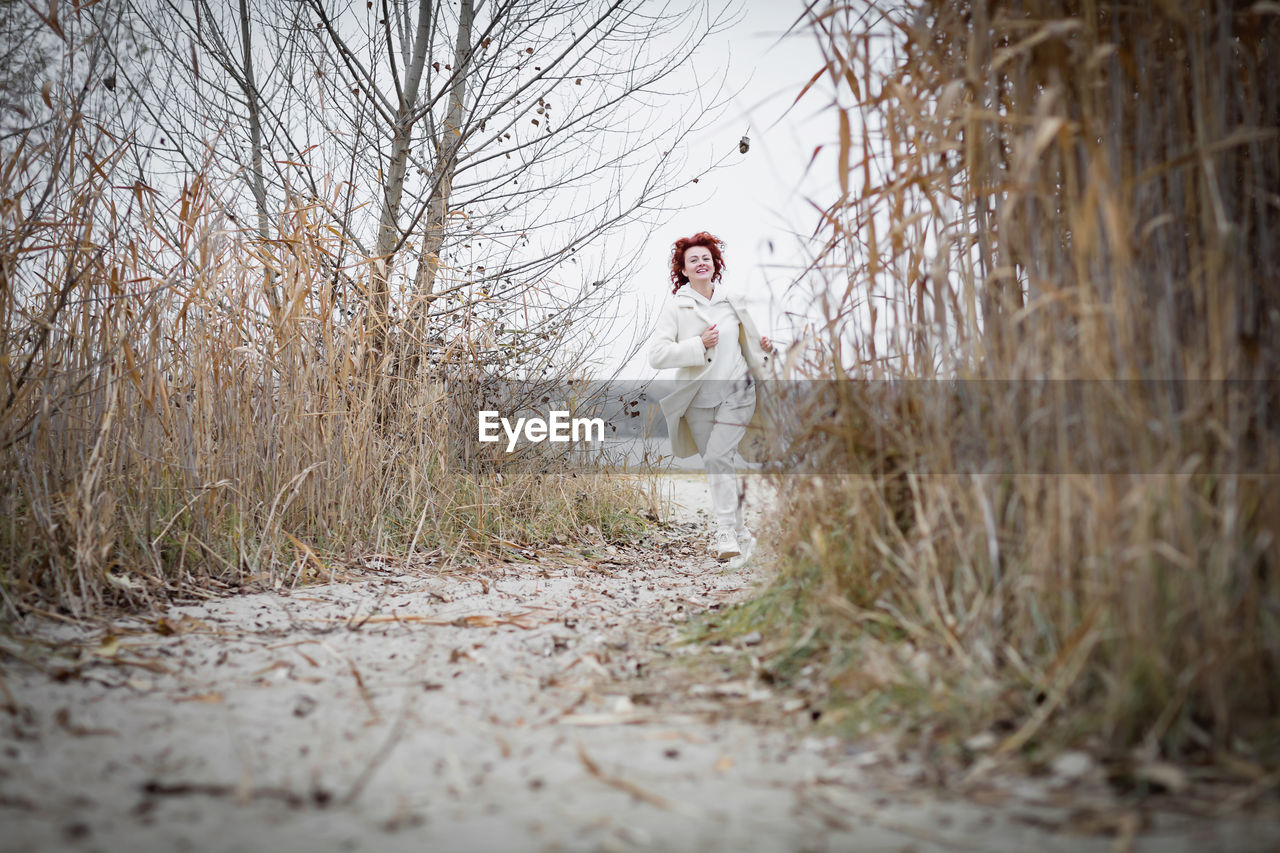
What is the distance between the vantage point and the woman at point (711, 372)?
4.26 meters

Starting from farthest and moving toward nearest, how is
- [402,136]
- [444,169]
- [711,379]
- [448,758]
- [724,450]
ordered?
[402,136] < [444,169] < [711,379] < [724,450] < [448,758]

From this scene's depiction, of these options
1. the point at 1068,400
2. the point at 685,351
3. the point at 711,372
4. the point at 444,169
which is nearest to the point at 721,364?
the point at 711,372

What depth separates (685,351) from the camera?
427 centimetres

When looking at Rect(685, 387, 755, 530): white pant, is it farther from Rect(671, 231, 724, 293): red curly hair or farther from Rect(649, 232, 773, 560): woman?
Rect(671, 231, 724, 293): red curly hair

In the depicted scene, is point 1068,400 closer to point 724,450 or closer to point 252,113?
point 724,450

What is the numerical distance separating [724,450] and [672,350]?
2.05ft

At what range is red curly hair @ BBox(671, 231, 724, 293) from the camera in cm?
477

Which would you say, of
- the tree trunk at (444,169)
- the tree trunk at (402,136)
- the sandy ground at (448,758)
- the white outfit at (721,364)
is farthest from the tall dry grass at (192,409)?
the white outfit at (721,364)

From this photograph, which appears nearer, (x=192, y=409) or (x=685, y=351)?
(x=192, y=409)

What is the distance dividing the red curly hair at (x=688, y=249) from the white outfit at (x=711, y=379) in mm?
326

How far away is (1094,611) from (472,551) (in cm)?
312

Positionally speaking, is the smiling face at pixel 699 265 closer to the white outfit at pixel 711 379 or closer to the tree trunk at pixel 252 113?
the white outfit at pixel 711 379

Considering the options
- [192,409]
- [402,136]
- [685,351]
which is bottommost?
[192,409]

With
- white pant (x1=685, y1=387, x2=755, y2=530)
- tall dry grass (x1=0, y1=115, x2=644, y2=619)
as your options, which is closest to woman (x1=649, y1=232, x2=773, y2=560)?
white pant (x1=685, y1=387, x2=755, y2=530)
